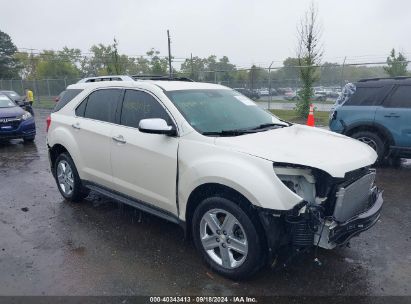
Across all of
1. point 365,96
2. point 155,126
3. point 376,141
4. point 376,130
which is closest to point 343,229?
point 155,126

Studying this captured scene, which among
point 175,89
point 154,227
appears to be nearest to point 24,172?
point 154,227

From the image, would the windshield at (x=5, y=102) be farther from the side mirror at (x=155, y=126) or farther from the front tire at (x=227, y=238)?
the front tire at (x=227, y=238)

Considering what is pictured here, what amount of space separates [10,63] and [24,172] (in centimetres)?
6561

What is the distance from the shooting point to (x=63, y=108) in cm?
554

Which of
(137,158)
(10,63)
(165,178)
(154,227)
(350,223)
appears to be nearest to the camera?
(350,223)

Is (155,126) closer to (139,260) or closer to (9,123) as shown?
(139,260)

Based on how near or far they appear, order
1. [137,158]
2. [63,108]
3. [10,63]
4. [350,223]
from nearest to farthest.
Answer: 1. [350,223]
2. [137,158]
3. [63,108]
4. [10,63]

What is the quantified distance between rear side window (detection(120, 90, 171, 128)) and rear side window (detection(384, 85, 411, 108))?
5.24m

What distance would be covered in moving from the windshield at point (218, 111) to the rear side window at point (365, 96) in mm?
3750

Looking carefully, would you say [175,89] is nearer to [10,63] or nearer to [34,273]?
[34,273]

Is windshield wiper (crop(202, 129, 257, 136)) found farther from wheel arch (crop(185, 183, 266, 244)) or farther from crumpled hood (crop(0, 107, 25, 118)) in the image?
crumpled hood (crop(0, 107, 25, 118))

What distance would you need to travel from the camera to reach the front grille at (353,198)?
3.16 m

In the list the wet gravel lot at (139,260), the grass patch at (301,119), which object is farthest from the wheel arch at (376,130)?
the grass patch at (301,119)

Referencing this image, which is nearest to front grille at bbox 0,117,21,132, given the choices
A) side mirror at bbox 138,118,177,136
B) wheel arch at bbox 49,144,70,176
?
wheel arch at bbox 49,144,70,176
